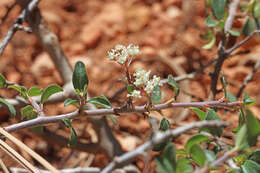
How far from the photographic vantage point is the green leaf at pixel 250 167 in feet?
2.34

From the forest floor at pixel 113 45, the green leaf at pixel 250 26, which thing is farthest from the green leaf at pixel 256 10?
the forest floor at pixel 113 45

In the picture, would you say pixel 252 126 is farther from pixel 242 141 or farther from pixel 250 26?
pixel 250 26

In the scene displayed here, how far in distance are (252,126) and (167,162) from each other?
0.18 meters

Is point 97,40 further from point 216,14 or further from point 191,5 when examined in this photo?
point 216,14

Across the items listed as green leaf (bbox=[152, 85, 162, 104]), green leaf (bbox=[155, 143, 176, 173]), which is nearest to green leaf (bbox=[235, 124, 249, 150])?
green leaf (bbox=[155, 143, 176, 173])

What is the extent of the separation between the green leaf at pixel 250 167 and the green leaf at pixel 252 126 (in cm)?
16

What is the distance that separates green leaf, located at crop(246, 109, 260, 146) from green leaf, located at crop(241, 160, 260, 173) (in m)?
0.16

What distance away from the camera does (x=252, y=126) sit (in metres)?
Answer: 0.58

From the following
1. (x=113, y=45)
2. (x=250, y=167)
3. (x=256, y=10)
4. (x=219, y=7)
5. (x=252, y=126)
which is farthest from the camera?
(x=113, y=45)

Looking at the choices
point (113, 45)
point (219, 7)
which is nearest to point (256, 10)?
point (219, 7)

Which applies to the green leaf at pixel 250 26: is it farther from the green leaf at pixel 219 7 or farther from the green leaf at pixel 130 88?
the green leaf at pixel 130 88

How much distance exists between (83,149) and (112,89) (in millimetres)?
532

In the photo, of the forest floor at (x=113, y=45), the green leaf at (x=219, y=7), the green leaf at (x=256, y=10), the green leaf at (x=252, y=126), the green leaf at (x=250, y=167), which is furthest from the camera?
the forest floor at (x=113, y=45)

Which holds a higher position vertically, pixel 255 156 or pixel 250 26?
pixel 250 26
